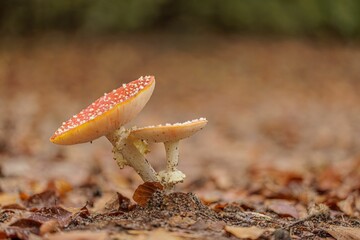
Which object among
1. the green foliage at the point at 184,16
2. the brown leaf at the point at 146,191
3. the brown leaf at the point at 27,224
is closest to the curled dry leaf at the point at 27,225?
the brown leaf at the point at 27,224

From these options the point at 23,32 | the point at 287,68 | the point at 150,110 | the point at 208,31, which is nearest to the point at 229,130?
the point at 150,110

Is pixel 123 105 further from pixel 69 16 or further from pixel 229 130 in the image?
pixel 69 16

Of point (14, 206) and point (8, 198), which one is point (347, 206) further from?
point (8, 198)

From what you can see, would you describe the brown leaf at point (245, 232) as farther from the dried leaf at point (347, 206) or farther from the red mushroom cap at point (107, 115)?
the dried leaf at point (347, 206)

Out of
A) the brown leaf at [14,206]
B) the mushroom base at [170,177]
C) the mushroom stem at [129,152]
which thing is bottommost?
the brown leaf at [14,206]

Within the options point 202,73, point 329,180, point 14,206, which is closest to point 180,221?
point 14,206

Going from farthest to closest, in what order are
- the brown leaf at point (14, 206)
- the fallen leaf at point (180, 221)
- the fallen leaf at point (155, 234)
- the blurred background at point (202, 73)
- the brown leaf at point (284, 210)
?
the blurred background at point (202, 73), the brown leaf at point (14, 206), the brown leaf at point (284, 210), the fallen leaf at point (180, 221), the fallen leaf at point (155, 234)

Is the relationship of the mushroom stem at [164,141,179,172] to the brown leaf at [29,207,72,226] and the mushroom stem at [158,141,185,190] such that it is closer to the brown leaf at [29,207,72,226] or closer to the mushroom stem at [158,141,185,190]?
the mushroom stem at [158,141,185,190]

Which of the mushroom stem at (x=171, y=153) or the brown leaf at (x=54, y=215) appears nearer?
the brown leaf at (x=54, y=215)
